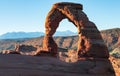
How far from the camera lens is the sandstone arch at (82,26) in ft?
112

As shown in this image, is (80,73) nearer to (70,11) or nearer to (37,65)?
(37,65)

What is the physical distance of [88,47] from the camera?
34.6 m

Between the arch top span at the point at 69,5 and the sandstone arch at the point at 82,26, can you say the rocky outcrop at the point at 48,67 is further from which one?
the arch top span at the point at 69,5

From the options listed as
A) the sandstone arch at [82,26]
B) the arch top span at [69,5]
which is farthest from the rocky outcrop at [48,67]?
the arch top span at [69,5]

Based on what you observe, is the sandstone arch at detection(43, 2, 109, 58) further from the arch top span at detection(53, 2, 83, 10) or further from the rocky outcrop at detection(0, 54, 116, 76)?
the rocky outcrop at detection(0, 54, 116, 76)

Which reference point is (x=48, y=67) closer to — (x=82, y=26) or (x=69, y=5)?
(x=82, y=26)

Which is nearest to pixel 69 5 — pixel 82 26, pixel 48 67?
pixel 82 26

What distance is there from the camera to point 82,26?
3591 cm

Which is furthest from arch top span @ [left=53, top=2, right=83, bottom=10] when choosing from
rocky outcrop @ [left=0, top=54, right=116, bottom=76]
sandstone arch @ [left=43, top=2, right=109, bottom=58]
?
rocky outcrop @ [left=0, top=54, right=116, bottom=76]

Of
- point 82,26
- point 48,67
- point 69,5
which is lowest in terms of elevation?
point 48,67

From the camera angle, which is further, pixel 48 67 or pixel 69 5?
pixel 69 5

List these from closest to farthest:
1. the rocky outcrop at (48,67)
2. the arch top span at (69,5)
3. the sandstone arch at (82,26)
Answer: the rocky outcrop at (48,67) → the sandstone arch at (82,26) → the arch top span at (69,5)

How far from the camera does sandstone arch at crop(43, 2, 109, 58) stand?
34.2 m

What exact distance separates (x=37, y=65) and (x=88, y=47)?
203 inches
